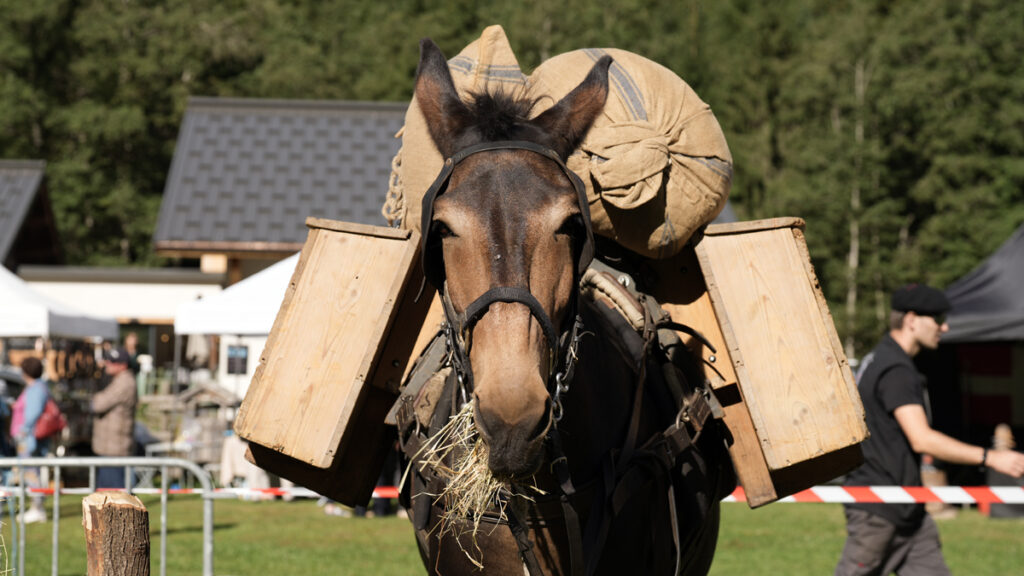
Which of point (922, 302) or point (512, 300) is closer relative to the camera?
point (512, 300)

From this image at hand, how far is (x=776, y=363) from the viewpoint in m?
4.29

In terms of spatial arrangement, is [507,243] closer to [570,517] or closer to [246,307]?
[570,517]

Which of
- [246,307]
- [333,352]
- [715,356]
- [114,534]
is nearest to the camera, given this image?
[114,534]

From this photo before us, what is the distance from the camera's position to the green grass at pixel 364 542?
9898 mm

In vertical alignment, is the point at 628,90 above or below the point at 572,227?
above

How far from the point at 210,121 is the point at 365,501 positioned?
24430 millimetres

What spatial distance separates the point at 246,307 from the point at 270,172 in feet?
43.7

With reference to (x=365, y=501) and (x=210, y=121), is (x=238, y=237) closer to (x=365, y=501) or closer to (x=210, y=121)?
(x=210, y=121)

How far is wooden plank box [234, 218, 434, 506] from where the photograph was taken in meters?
4.18

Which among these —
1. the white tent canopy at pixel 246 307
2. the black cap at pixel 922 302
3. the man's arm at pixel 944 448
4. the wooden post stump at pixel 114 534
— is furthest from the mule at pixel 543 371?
the white tent canopy at pixel 246 307

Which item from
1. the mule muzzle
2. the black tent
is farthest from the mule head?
the black tent

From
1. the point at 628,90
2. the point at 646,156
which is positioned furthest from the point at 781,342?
the point at 628,90

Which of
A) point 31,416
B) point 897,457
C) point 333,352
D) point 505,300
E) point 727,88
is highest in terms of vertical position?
Answer: point 505,300

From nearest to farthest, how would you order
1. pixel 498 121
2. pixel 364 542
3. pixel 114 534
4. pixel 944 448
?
1. pixel 498 121
2. pixel 114 534
3. pixel 944 448
4. pixel 364 542
